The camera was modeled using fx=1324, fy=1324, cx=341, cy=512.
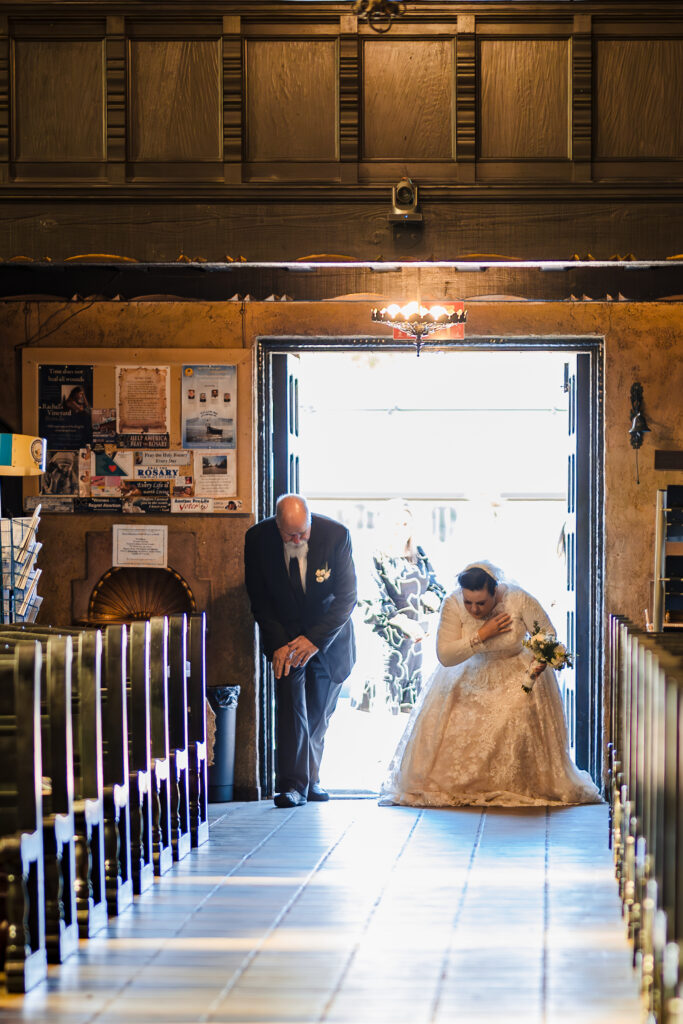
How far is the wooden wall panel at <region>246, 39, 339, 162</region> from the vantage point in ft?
23.5

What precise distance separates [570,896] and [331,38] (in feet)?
15.1

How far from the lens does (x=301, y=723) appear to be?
7.89 meters

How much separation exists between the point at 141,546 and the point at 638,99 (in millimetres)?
3842

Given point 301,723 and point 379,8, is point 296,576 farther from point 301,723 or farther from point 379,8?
point 379,8

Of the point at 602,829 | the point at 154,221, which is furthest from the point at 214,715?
the point at 154,221

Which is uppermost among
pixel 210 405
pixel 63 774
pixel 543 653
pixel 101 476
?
pixel 210 405

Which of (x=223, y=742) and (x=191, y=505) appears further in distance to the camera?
(x=191, y=505)

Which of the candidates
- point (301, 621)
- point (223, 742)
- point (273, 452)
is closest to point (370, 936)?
point (223, 742)

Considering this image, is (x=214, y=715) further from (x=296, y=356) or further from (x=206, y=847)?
(x=296, y=356)

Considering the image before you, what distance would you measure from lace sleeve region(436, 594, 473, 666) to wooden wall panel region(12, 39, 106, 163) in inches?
126

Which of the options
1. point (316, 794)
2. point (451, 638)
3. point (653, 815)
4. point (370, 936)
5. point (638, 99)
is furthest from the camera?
point (316, 794)

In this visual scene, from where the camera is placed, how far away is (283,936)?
15.6 ft

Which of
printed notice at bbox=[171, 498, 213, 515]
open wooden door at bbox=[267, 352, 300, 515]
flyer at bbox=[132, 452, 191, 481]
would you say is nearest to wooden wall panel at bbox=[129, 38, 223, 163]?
open wooden door at bbox=[267, 352, 300, 515]

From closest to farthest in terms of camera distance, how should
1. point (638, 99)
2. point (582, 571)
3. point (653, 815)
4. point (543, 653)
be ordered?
point (653, 815) → point (638, 99) → point (543, 653) → point (582, 571)
